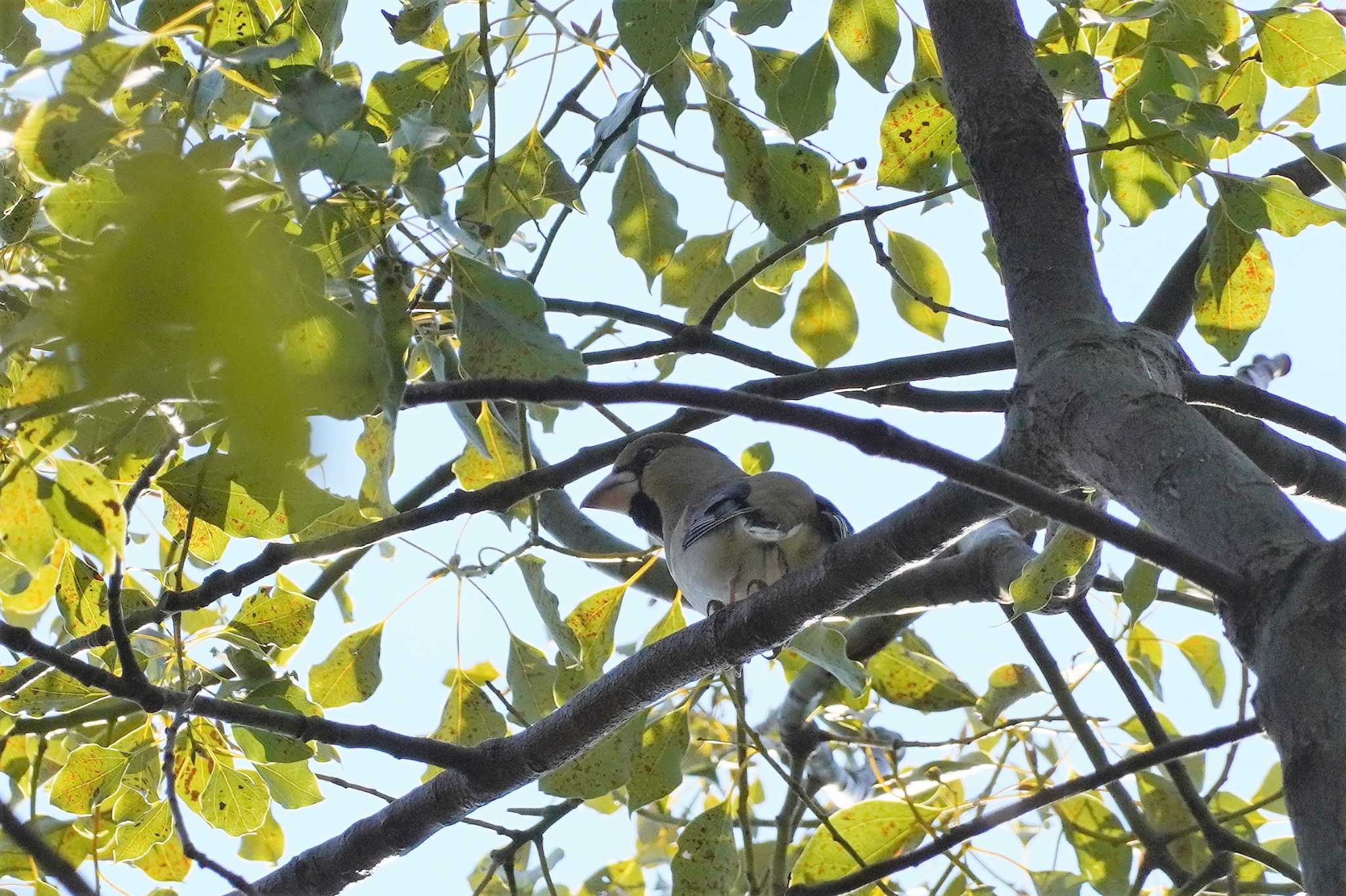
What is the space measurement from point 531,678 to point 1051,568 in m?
1.25

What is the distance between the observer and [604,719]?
196 cm

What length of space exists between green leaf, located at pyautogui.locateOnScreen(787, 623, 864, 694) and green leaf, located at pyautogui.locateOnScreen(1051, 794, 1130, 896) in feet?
1.99

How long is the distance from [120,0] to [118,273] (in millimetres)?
1532

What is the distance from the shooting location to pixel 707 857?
241 centimetres

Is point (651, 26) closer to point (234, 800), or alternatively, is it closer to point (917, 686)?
point (234, 800)

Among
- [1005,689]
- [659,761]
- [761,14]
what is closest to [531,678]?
[659,761]

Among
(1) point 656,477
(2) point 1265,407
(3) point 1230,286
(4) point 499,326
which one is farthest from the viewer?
(1) point 656,477

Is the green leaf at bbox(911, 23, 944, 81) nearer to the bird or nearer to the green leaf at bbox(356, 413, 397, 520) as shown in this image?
the bird

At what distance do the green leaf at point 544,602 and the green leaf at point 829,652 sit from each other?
0.44 metres

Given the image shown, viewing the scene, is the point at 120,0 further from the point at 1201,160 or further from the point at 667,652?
the point at 1201,160

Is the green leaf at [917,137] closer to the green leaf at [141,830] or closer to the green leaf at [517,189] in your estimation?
the green leaf at [517,189]

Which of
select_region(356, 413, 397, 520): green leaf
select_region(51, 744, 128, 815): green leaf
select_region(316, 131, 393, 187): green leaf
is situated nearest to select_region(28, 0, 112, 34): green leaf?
select_region(356, 413, 397, 520): green leaf

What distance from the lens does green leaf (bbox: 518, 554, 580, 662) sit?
7.72 feet

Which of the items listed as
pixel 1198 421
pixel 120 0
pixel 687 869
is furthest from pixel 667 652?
pixel 120 0
